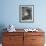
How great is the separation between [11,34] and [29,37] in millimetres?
507

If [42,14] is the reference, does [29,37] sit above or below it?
below

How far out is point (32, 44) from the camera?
11.8 feet

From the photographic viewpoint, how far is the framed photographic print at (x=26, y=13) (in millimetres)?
4023

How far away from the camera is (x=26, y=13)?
4059mm

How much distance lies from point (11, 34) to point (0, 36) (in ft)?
1.80

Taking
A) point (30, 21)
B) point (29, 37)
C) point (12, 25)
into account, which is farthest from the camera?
point (30, 21)

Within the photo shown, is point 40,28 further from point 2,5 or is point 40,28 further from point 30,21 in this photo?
point 2,5

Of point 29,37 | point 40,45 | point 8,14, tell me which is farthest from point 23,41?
point 8,14

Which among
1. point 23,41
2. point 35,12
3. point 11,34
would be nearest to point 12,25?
point 11,34

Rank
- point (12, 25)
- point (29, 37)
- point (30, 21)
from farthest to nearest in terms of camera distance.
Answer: point (30, 21), point (12, 25), point (29, 37)

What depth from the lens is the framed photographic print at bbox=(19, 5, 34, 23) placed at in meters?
4.02

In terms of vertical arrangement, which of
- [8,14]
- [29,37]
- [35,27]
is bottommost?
[29,37]

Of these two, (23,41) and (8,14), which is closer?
(23,41)

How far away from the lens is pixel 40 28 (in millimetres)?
4066
